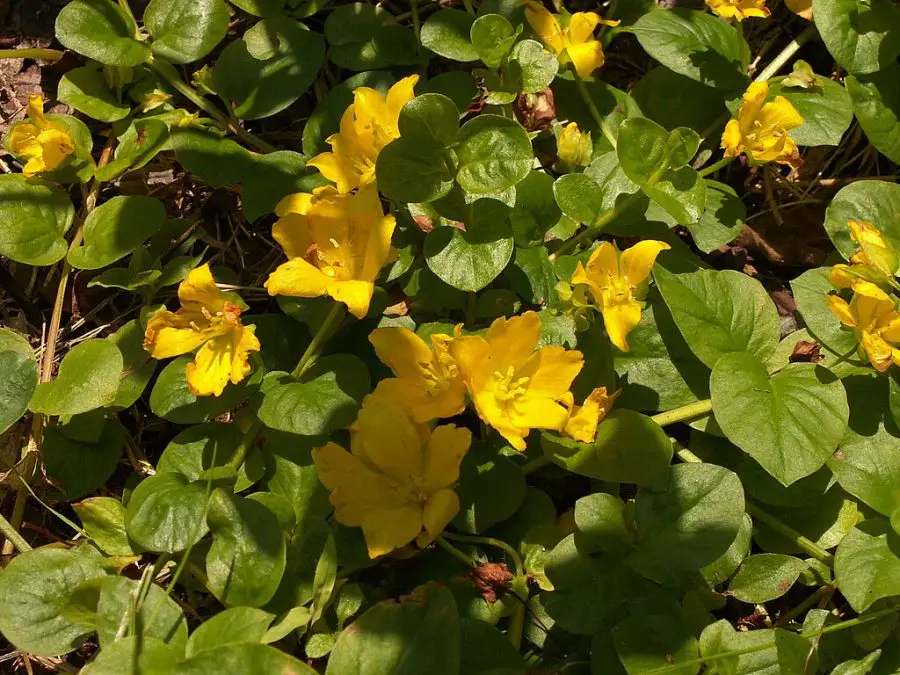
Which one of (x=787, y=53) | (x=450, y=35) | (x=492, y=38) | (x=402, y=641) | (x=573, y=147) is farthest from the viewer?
(x=787, y=53)

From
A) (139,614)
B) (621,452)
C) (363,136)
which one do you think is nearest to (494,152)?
(363,136)

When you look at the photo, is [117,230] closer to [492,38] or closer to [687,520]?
[492,38]

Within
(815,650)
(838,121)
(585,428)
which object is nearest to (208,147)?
(585,428)

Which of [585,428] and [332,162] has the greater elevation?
[332,162]

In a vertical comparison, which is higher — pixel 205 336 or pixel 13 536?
pixel 205 336

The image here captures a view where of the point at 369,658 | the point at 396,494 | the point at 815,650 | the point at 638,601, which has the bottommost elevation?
the point at 815,650

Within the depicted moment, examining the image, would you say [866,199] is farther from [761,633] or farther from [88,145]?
[88,145]
